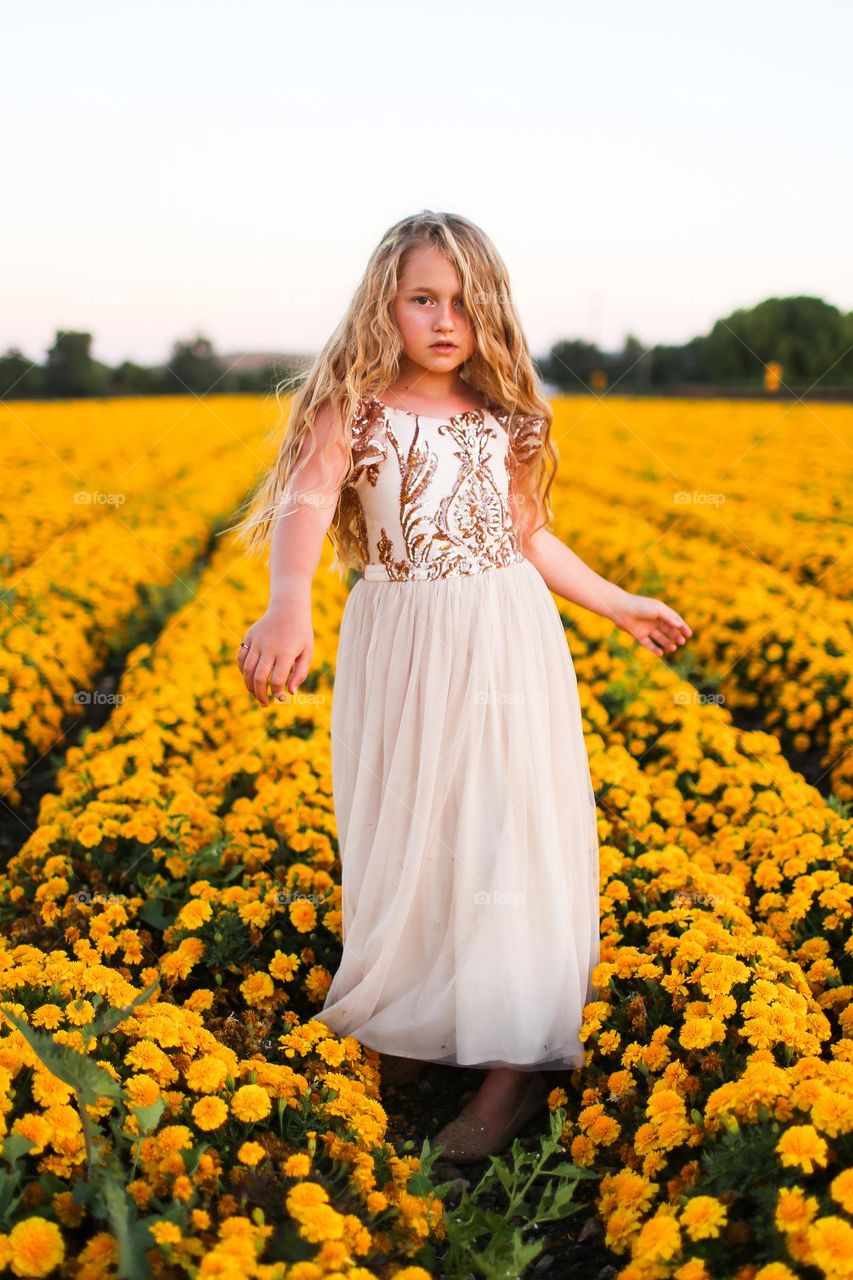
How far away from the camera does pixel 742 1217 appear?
1589 mm

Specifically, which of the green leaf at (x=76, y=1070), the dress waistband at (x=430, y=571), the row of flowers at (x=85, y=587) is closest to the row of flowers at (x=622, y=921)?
the green leaf at (x=76, y=1070)

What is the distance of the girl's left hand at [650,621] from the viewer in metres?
2.43

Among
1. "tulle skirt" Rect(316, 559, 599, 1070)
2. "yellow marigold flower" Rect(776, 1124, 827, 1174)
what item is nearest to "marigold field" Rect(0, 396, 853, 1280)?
"yellow marigold flower" Rect(776, 1124, 827, 1174)

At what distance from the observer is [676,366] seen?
35.7 metres

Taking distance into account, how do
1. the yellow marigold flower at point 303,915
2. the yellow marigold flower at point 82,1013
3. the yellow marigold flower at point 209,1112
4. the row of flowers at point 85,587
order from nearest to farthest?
the yellow marigold flower at point 209,1112 < the yellow marigold flower at point 82,1013 < the yellow marigold flower at point 303,915 < the row of flowers at point 85,587

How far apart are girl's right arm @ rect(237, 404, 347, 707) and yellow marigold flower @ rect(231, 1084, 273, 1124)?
615mm

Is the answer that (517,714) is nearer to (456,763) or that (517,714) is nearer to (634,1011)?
(456,763)

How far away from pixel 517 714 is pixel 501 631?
0.55ft

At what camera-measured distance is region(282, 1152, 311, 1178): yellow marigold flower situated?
5.29 feet

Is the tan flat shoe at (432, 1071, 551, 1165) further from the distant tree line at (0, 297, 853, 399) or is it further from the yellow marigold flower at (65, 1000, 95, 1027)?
the distant tree line at (0, 297, 853, 399)

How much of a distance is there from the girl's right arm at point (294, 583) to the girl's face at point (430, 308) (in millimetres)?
223

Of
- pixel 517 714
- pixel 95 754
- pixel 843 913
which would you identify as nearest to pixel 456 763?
pixel 517 714

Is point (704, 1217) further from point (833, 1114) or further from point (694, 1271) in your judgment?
point (833, 1114)

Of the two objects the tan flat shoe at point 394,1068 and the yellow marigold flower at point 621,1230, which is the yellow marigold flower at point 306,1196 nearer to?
the yellow marigold flower at point 621,1230
